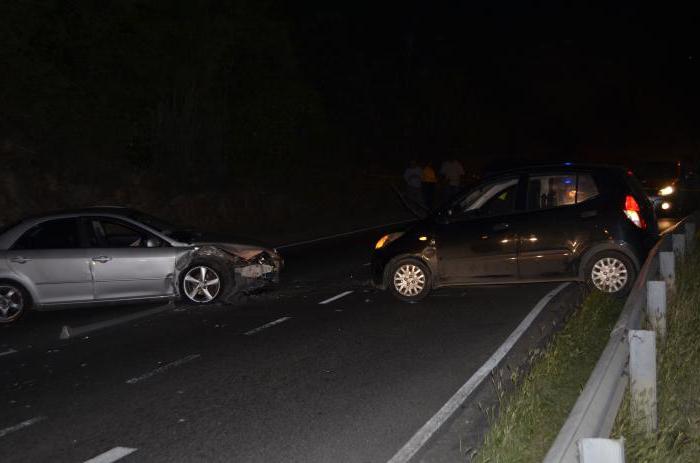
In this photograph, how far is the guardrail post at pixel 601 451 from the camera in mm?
2996

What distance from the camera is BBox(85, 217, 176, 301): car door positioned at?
11586mm

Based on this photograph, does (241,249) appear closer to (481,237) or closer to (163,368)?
(481,237)

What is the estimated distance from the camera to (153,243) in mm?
11820

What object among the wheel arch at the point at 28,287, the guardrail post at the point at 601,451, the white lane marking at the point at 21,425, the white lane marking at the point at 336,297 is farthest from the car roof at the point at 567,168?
the guardrail post at the point at 601,451

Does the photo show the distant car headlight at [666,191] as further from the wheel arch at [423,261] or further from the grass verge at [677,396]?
the grass verge at [677,396]

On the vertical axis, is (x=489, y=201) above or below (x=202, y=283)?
above

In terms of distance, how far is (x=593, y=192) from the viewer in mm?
10906

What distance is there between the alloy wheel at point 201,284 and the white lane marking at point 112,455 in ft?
19.1

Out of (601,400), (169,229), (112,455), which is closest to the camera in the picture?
(601,400)

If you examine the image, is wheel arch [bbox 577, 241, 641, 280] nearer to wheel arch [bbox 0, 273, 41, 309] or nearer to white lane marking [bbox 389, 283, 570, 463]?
white lane marking [bbox 389, 283, 570, 463]

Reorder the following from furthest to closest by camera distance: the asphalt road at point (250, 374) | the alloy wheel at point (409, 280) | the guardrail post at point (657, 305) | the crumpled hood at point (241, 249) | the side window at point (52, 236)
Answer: the crumpled hood at point (241, 249) → the side window at point (52, 236) → the alloy wheel at point (409, 280) → the guardrail post at point (657, 305) → the asphalt road at point (250, 374)

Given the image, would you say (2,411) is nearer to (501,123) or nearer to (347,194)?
(347,194)

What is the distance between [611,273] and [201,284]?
5668 millimetres

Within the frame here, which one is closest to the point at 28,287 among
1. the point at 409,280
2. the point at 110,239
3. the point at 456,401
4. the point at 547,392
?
the point at 110,239
